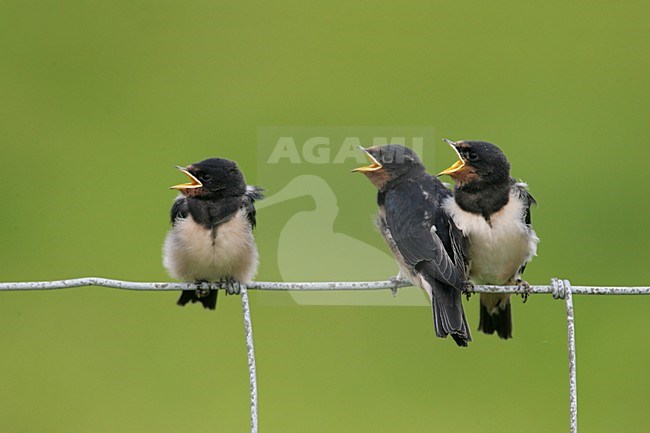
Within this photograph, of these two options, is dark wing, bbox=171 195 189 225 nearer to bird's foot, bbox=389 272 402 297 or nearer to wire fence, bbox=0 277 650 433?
bird's foot, bbox=389 272 402 297

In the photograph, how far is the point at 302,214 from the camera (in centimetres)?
A: 588

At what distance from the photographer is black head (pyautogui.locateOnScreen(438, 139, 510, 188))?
4.31m

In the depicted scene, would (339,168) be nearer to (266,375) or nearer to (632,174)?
(266,375)

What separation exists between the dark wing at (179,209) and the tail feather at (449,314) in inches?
41.8

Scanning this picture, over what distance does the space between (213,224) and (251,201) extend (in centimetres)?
18

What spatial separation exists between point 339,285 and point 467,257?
112 cm

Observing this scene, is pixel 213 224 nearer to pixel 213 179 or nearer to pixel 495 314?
pixel 213 179

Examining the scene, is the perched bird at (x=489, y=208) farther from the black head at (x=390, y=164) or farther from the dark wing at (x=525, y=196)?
the black head at (x=390, y=164)

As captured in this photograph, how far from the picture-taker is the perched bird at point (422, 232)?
13.6 feet

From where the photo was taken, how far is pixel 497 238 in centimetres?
434

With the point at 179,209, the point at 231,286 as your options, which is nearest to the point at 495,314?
the point at 231,286

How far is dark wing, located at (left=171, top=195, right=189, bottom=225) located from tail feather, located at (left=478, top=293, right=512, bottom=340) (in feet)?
3.91

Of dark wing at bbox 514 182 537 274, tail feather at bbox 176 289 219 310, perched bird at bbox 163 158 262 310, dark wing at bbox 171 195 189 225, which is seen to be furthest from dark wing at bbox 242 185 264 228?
dark wing at bbox 514 182 537 274

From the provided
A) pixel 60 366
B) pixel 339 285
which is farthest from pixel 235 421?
pixel 339 285
